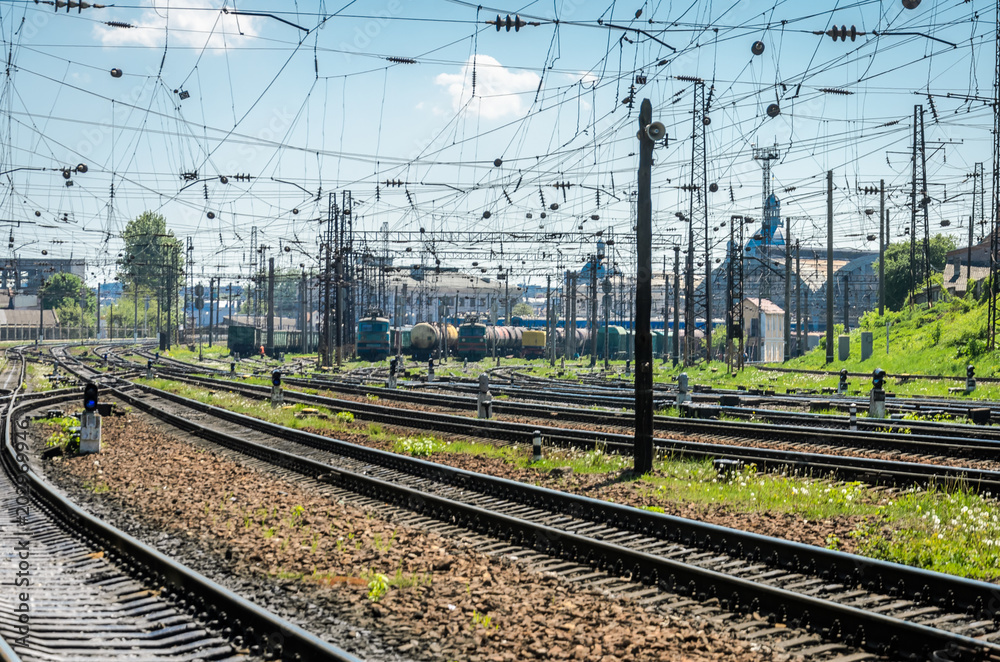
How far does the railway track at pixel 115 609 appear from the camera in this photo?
6.33 m

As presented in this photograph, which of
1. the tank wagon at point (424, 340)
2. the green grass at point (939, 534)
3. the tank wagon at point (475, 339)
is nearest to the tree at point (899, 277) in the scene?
the tank wagon at point (475, 339)

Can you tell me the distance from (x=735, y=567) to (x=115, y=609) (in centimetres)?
557

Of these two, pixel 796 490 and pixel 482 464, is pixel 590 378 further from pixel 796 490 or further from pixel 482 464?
pixel 796 490

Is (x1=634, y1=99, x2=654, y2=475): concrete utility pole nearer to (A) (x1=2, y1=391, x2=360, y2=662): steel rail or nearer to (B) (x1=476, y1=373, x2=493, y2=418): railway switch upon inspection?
(A) (x1=2, y1=391, x2=360, y2=662): steel rail

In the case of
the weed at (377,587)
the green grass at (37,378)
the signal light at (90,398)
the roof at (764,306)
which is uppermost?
the roof at (764,306)

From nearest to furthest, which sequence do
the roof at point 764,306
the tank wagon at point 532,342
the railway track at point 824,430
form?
1. the railway track at point 824,430
2. the tank wagon at point 532,342
3. the roof at point 764,306

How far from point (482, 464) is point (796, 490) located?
5.50 m

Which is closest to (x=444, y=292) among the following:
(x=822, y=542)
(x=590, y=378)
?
(x=590, y=378)

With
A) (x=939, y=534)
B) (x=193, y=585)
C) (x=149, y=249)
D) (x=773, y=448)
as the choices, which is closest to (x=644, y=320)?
(x=773, y=448)

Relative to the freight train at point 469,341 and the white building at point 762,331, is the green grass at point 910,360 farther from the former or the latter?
the white building at point 762,331

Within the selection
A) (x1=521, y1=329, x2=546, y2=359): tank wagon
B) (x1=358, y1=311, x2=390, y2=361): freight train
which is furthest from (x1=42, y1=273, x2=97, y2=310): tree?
(x1=358, y1=311, x2=390, y2=361): freight train

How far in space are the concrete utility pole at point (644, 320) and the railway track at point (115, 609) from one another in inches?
311

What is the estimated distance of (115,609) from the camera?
24.8 feet

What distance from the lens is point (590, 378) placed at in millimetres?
46625
